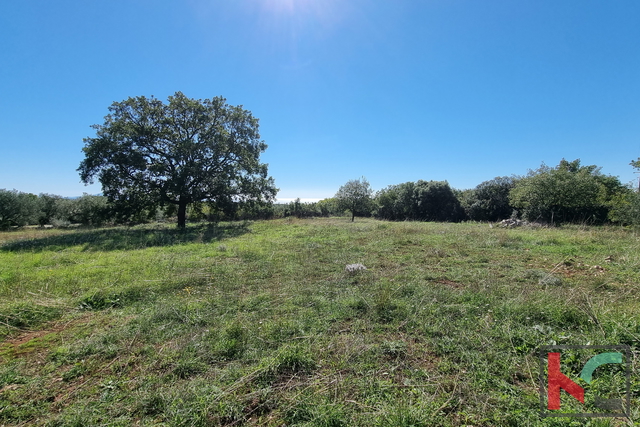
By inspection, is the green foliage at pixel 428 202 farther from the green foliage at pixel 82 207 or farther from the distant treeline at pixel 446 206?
the green foliage at pixel 82 207

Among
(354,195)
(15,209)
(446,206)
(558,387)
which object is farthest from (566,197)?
(15,209)

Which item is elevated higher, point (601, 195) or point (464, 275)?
point (601, 195)

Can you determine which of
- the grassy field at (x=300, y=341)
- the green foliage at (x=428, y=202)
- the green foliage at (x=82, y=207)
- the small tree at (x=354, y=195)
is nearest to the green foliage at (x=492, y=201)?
the green foliage at (x=428, y=202)

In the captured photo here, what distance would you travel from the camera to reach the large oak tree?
688 inches

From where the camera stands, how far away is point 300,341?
3.34 metres

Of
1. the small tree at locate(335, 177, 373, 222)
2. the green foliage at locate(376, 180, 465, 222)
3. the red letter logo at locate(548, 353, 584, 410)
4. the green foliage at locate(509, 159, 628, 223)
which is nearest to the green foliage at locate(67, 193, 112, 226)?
the small tree at locate(335, 177, 373, 222)

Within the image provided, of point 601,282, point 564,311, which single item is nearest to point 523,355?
point 564,311

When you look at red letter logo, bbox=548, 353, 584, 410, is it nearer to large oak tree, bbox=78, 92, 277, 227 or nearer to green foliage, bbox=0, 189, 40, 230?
large oak tree, bbox=78, 92, 277, 227

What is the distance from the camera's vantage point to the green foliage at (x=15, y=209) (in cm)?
2842

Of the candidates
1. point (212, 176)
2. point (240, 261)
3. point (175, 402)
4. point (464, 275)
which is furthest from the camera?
point (212, 176)

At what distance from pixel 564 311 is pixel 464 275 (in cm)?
255

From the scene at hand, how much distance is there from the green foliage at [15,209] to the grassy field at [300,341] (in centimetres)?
3667

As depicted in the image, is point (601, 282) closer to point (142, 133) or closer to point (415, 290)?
point (415, 290)

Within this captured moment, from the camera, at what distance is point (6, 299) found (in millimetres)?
4781
